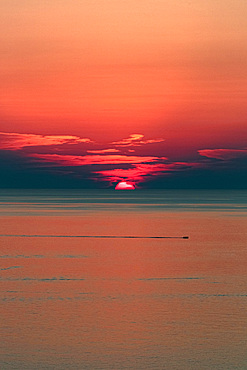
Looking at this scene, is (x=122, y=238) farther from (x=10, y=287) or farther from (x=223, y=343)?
(x=223, y=343)

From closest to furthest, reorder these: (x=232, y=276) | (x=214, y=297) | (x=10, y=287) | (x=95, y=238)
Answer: (x=214, y=297) < (x=10, y=287) < (x=232, y=276) < (x=95, y=238)

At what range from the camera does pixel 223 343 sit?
1373 centimetres

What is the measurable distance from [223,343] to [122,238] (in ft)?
80.4

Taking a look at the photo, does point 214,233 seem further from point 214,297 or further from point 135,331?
point 135,331

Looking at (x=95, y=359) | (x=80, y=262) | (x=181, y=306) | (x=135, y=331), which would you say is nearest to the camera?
(x=95, y=359)

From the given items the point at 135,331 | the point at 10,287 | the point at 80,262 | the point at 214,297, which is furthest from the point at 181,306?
the point at 80,262

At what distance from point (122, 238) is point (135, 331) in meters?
23.5

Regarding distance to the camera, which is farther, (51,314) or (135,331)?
(51,314)

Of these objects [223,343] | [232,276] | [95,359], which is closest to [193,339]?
[223,343]

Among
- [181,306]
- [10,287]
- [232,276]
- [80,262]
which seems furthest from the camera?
[80,262]

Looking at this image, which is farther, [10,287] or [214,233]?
[214,233]

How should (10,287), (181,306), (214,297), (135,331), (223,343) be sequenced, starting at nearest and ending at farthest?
1. (223,343)
2. (135,331)
3. (181,306)
4. (214,297)
5. (10,287)

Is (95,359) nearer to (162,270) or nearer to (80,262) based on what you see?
(162,270)

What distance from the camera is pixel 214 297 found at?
18547mm
